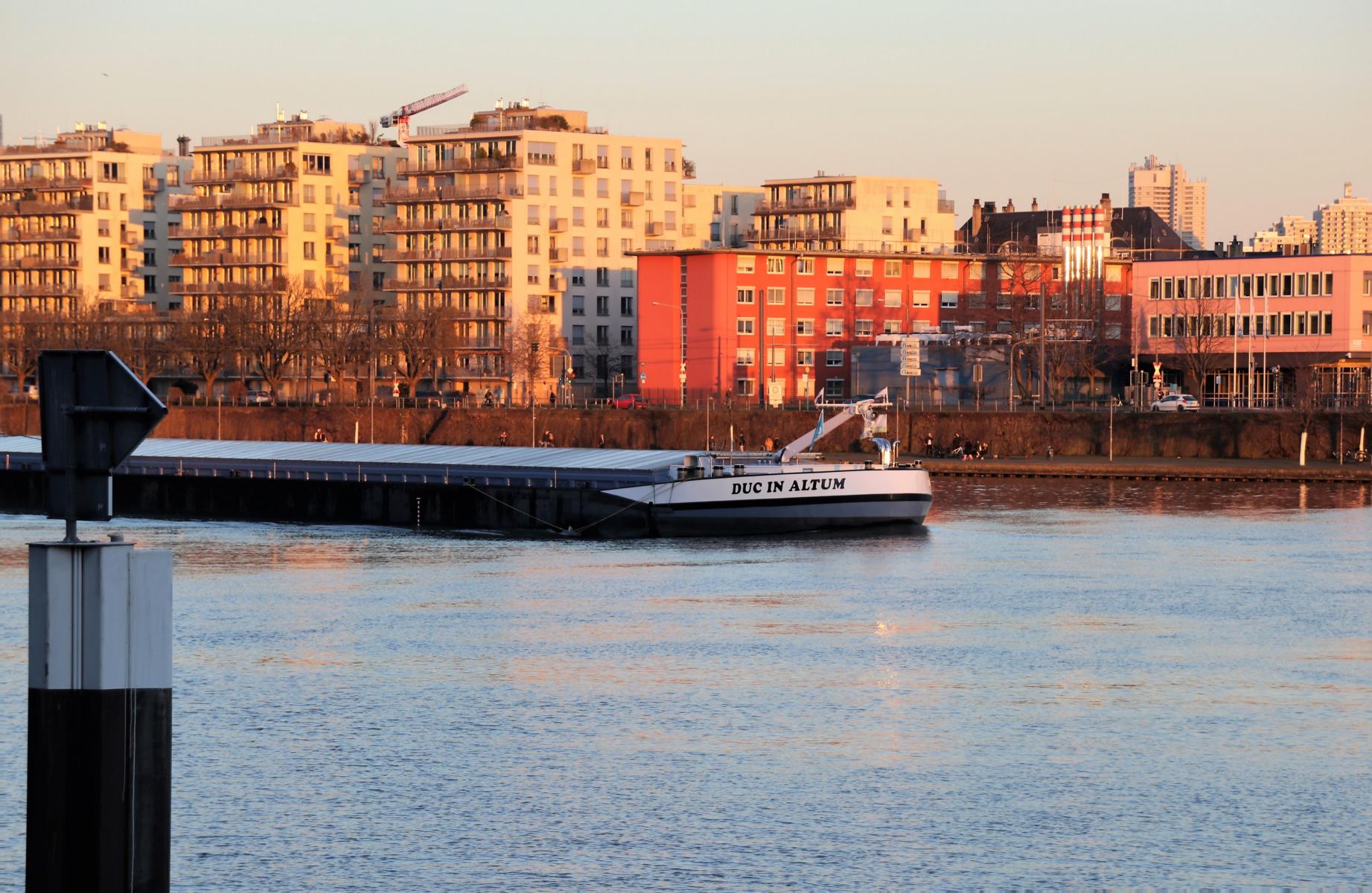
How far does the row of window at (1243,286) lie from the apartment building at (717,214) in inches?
1744

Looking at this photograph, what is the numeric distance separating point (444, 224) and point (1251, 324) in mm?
66992

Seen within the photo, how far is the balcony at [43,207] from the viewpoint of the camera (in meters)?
182

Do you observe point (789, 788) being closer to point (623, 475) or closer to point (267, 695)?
point (267, 695)

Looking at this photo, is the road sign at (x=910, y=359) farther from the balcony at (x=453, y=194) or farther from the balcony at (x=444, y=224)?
the balcony at (x=453, y=194)

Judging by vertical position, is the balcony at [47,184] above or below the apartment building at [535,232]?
above

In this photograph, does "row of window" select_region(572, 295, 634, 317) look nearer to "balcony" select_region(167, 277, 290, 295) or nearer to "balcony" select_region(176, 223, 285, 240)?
"balcony" select_region(167, 277, 290, 295)

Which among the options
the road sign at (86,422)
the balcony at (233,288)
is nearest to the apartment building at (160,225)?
the balcony at (233,288)

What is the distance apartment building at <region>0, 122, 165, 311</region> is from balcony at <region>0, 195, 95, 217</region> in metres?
0.07

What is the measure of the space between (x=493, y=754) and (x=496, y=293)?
13314 centimetres

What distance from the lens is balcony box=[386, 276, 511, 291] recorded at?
6230 inches

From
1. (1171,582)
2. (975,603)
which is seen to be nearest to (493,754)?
(975,603)

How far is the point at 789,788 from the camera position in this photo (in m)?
24.5

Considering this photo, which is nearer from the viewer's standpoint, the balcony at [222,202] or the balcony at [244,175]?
the balcony at [222,202]

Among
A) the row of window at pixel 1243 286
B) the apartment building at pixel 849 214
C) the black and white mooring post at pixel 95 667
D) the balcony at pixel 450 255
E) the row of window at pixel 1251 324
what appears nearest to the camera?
the black and white mooring post at pixel 95 667
